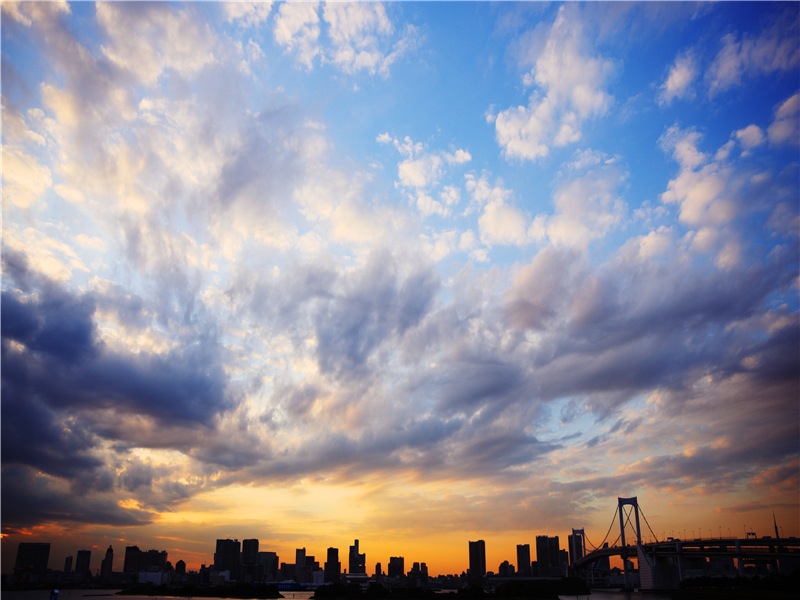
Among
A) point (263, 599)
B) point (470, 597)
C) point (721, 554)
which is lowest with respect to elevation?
point (263, 599)

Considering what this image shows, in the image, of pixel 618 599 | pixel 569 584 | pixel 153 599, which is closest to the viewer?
pixel 618 599

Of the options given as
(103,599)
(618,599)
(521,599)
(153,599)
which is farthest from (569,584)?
(103,599)

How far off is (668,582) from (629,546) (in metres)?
17.1

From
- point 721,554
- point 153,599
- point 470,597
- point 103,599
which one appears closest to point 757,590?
point 721,554

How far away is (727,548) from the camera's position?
136 m

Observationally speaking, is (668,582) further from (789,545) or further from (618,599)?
(789,545)

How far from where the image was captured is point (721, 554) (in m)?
130

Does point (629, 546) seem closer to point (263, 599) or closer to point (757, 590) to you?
point (757, 590)

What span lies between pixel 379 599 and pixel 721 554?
9187 cm

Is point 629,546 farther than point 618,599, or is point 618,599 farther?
point 629,546

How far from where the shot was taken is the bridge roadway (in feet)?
391

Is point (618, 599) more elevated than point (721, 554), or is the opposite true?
point (721, 554)

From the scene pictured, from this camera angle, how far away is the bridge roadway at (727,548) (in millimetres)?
119088

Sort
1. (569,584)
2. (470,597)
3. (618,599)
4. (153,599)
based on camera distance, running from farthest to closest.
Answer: (569,584), (153,599), (618,599), (470,597)
